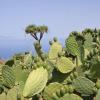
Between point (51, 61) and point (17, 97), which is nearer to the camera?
point (17, 97)

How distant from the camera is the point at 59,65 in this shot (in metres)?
2.18

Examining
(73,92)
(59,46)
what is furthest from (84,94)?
(59,46)

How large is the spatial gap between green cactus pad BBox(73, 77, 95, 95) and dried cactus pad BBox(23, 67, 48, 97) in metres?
0.18

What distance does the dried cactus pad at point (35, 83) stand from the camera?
1938 mm

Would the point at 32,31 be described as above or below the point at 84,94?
below

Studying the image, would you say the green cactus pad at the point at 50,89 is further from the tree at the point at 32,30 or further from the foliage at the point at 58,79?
the tree at the point at 32,30

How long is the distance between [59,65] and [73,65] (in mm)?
103

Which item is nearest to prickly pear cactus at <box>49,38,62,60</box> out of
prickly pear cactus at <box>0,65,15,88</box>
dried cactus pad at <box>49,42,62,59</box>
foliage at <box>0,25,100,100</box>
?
dried cactus pad at <box>49,42,62,59</box>

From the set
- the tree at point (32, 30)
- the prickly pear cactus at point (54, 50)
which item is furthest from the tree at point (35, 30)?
the prickly pear cactus at point (54, 50)

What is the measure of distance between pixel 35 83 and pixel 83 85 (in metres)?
0.26

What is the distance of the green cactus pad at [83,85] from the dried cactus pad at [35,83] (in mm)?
179

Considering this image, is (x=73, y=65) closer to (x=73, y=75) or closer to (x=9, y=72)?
(x=73, y=75)

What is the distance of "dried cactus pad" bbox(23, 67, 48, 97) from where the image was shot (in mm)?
1938

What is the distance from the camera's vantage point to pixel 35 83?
1.96 m
